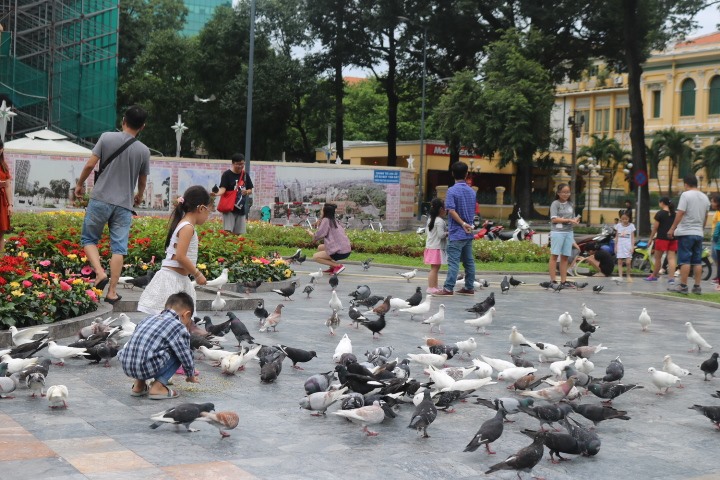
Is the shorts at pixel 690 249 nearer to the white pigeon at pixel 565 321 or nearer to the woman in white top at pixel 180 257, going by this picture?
the white pigeon at pixel 565 321

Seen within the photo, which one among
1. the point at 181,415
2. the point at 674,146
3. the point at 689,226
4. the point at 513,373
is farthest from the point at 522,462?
the point at 674,146

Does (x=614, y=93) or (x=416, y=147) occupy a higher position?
(x=614, y=93)

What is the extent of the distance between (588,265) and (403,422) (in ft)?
53.3

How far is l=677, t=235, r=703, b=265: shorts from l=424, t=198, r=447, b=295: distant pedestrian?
4.21m

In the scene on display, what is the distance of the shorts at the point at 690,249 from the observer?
49.8ft

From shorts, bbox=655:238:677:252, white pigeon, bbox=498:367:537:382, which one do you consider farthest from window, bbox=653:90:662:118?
white pigeon, bbox=498:367:537:382

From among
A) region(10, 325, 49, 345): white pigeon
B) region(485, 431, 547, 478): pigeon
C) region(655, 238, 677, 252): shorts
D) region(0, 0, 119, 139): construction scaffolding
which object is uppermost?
region(0, 0, 119, 139): construction scaffolding

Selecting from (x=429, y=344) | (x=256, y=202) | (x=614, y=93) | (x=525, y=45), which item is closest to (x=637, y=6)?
(x=525, y=45)

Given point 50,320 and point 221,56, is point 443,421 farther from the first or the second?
point 221,56

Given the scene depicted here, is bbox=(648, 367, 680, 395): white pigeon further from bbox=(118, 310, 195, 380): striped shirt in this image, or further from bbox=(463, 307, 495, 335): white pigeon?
bbox=(118, 310, 195, 380): striped shirt

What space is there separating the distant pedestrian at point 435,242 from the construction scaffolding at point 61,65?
127 ft

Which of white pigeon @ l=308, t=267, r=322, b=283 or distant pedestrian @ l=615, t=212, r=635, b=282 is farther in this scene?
distant pedestrian @ l=615, t=212, r=635, b=282

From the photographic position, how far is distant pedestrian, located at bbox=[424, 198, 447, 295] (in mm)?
13891

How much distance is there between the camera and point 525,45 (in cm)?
4188
